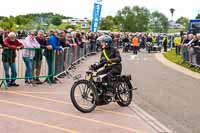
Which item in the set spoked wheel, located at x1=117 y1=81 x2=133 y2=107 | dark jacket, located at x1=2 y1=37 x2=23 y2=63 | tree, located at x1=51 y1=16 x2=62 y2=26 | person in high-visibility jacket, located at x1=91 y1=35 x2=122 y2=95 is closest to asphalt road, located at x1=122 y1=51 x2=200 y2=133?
spoked wheel, located at x1=117 y1=81 x2=133 y2=107

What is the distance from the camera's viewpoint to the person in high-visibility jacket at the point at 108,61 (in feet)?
37.1

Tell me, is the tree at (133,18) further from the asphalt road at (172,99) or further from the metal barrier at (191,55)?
the asphalt road at (172,99)

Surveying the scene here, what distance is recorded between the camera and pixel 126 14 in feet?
322

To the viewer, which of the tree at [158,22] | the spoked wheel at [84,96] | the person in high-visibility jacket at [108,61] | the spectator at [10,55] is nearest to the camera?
the spoked wheel at [84,96]

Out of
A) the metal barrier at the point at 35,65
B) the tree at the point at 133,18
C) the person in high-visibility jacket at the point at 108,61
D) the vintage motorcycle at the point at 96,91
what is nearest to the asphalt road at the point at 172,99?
the vintage motorcycle at the point at 96,91

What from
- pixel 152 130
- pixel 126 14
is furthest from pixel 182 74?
pixel 126 14

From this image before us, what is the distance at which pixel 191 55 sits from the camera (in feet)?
80.2

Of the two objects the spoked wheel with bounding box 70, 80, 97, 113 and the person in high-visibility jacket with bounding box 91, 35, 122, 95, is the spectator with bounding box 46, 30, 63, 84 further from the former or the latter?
the spoked wheel with bounding box 70, 80, 97, 113

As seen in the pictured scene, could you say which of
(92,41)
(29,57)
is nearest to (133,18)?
(92,41)

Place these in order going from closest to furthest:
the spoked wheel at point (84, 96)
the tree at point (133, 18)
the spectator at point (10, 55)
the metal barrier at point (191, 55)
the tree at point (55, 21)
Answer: the spoked wheel at point (84, 96)
the spectator at point (10, 55)
the metal barrier at point (191, 55)
the tree at point (133, 18)
the tree at point (55, 21)

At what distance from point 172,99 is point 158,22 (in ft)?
298

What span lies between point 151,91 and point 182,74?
673cm

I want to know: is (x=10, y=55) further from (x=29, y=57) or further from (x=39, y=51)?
(x=39, y=51)

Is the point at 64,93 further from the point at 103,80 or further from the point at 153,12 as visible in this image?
the point at 153,12
